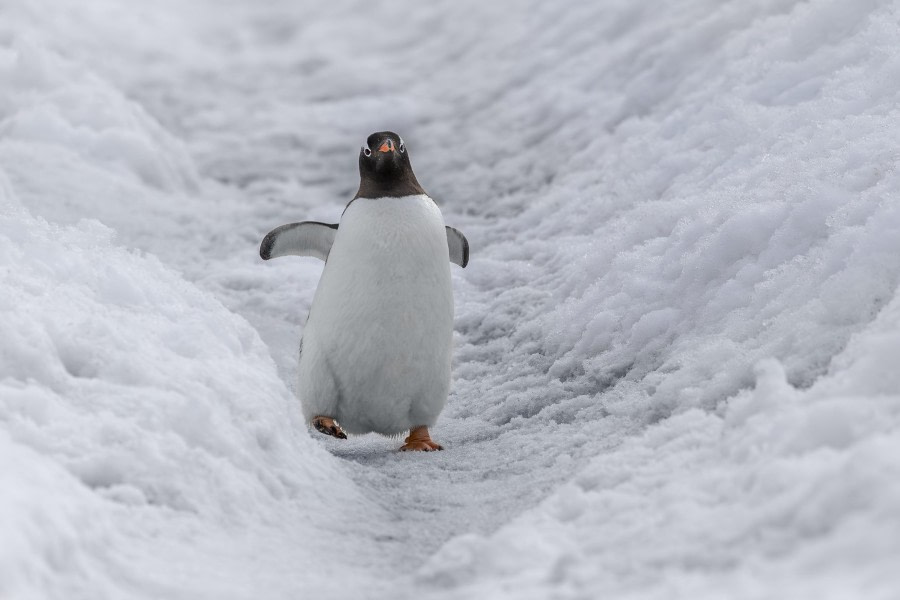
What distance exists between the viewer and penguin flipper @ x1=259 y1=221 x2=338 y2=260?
519 centimetres

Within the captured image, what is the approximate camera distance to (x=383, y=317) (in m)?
4.43

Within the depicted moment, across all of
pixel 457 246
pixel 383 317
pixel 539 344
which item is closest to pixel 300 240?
pixel 457 246

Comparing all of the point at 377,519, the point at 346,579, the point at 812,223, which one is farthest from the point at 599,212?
the point at 346,579

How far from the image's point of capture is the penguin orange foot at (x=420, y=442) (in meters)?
4.38

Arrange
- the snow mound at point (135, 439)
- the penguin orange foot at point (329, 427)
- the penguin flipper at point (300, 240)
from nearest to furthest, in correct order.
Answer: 1. the snow mound at point (135, 439)
2. the penguin orange foot at point (329, 427)
3. the penguin flipper at point (300, 240)

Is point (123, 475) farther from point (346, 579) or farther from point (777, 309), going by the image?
point (777, 309)

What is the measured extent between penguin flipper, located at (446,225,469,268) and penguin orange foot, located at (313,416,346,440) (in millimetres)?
1147

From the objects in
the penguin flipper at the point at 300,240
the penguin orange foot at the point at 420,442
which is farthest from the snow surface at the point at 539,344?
the penguin flipper at the point at 300,240

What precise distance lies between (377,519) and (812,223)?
2010 mm

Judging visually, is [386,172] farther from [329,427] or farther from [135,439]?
[135,439]

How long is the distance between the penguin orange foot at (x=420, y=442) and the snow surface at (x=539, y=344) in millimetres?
128

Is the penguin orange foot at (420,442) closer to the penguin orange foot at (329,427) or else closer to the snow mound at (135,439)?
the penguin orange foot at (329,427)

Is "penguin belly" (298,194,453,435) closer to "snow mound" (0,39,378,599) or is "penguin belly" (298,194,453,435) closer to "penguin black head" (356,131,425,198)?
"penguin black head" (356,131,425,198)

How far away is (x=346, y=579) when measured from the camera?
254 centimetres
